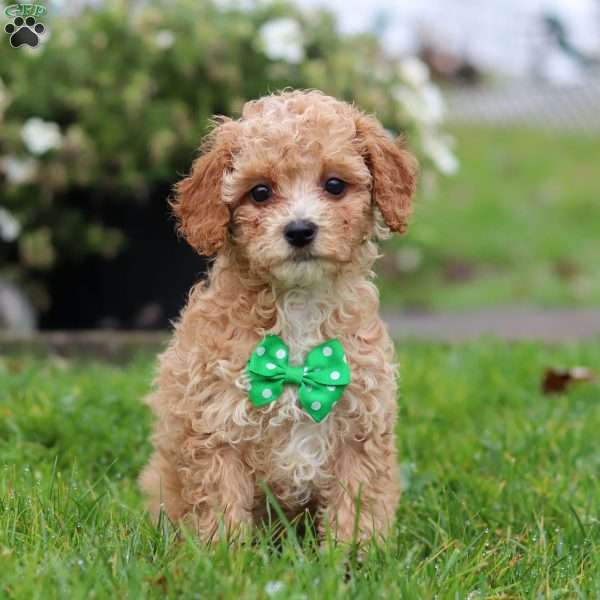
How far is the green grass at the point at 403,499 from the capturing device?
9.57 ft

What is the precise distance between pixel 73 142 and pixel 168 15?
51.2 inches

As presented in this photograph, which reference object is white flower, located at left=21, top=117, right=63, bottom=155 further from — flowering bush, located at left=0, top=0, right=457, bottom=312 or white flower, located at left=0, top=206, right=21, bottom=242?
white flower, located at left=0, top=206, right=21, bottom=242

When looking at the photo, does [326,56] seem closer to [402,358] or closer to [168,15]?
[168,15]

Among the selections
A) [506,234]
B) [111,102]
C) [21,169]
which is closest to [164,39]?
[111,102]

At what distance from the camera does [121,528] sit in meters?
3.45

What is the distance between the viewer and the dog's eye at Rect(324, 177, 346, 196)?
3623mm

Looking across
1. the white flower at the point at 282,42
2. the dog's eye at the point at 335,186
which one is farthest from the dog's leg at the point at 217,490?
the white flower at the point at 282,42

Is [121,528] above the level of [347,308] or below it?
below

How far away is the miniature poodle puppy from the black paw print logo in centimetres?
295

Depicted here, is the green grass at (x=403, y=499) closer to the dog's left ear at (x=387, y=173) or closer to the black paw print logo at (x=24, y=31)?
the dog's left ear at (x=387, y=173)

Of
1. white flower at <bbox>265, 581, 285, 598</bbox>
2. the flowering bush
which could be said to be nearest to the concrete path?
the flowering bush

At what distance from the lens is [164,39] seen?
25.2 feet

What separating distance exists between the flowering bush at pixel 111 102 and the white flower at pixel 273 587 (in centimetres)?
491

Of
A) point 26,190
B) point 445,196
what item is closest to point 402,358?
point 26,190
